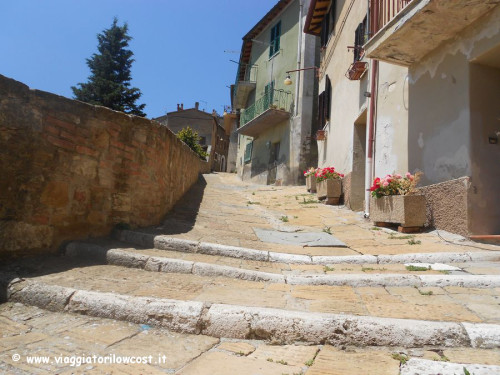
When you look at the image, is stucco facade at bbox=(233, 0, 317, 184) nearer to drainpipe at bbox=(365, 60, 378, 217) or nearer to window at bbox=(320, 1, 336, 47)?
window at bbox=(320, 1, 336, 47)

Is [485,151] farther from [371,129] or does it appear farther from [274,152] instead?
[274,152]

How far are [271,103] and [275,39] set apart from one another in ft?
14.3

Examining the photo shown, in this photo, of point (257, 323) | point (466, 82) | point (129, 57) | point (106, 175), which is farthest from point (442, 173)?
point (129, 57)

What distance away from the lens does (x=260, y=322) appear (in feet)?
6.93

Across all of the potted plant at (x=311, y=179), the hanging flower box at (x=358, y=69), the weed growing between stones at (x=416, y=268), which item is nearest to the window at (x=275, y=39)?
the potted plant at (x=311, y=179)

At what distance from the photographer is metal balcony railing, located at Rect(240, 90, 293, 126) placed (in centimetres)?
1745

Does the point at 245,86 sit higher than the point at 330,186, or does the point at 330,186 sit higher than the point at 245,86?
the point at 245,86

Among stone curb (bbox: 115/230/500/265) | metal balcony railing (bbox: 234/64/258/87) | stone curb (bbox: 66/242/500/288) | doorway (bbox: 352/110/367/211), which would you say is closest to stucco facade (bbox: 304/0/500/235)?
doorway (bbox: 352/110/367/211)

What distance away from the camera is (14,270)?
294 centimetres

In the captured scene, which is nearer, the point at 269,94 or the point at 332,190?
the point at 332,190

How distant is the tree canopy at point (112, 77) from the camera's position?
2281cm

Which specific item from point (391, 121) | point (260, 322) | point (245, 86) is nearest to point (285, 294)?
point (260, 322)

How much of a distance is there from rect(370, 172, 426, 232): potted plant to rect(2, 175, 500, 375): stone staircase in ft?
4.31

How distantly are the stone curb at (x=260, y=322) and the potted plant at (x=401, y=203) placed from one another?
139 inches
